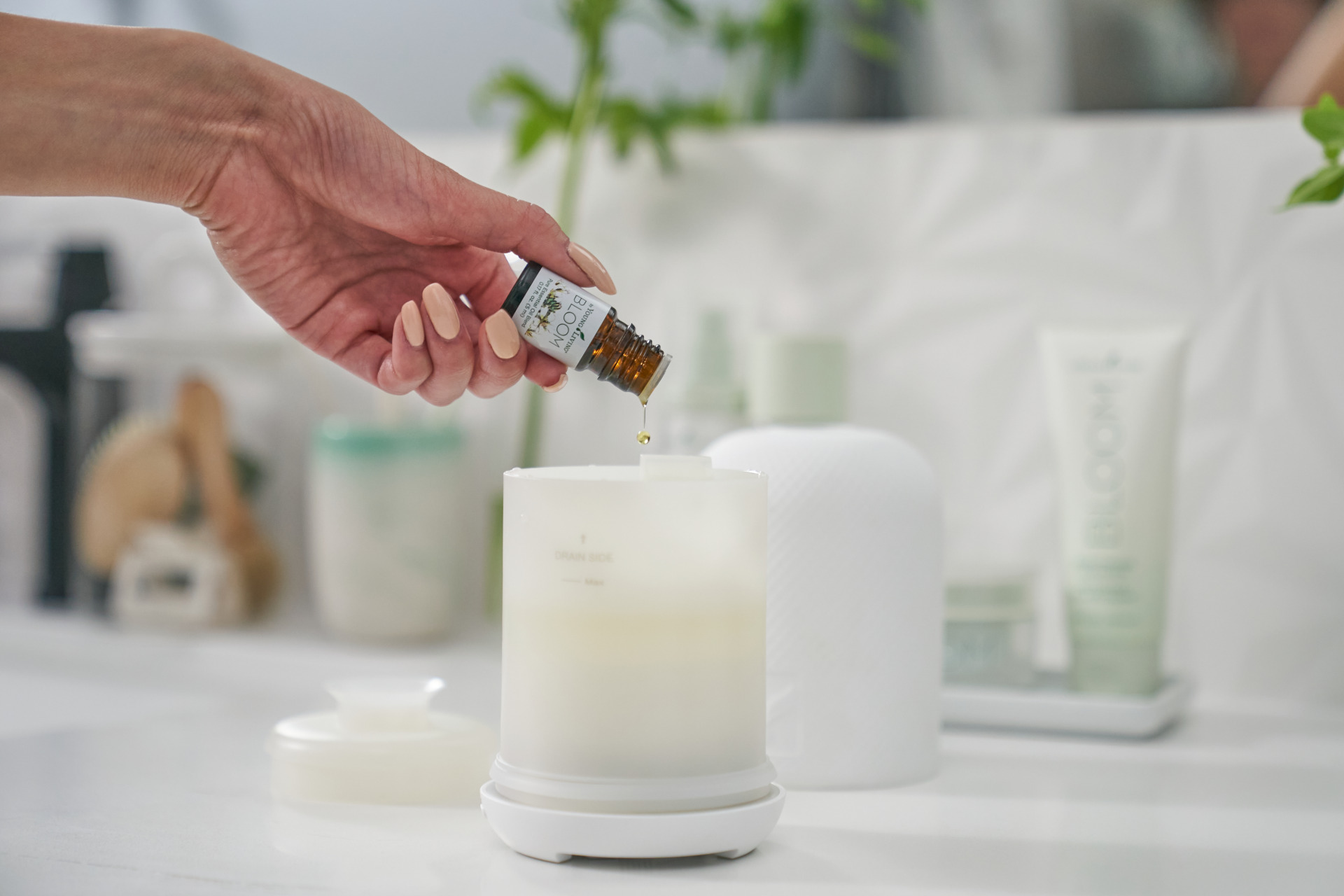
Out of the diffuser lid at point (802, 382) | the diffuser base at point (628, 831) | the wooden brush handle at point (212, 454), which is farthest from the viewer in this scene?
the wooden brush handle at point (212, 454)

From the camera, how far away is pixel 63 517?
120 cm

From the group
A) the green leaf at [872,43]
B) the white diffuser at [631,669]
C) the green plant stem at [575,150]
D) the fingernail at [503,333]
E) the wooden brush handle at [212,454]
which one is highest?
the green leaf at [872,43]

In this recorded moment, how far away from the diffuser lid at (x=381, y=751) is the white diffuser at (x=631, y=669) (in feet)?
0.38

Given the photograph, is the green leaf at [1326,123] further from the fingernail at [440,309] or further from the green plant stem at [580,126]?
the green plant stem at [580,126]

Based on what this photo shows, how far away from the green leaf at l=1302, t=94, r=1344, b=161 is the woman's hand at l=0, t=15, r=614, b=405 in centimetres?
33

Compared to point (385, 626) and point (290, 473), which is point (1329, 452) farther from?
point (290, 473)

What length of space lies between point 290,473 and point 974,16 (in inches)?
29.5

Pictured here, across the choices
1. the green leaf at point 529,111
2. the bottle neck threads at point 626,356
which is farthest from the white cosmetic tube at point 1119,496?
the green leaf at point 529,111

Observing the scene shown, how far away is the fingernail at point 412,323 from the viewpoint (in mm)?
580

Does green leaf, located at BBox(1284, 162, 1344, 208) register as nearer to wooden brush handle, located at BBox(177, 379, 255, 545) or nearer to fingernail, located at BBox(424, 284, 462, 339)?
fingernail, located at BBox(424, 284, 462, 339)

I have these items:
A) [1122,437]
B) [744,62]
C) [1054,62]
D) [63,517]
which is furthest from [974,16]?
[63,517]

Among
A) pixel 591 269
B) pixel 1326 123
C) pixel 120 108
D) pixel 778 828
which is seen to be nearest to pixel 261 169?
pixel 120 108

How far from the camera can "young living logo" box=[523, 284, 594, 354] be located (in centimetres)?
54

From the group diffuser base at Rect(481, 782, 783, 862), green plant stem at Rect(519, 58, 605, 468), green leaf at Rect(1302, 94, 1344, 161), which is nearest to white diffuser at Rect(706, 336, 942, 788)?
diffuser base at Rect(481, 782, 783, 862)
